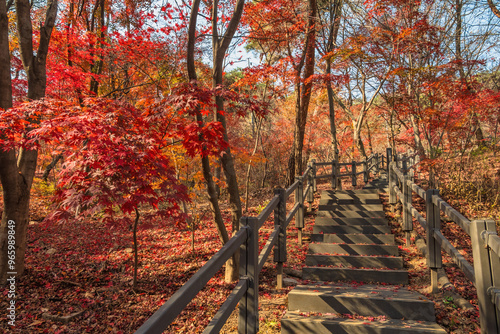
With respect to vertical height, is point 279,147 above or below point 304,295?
above

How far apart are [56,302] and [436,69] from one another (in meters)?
10.7

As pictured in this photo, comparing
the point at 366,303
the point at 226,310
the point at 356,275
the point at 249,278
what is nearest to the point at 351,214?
the point at 356,275

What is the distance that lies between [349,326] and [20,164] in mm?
6191

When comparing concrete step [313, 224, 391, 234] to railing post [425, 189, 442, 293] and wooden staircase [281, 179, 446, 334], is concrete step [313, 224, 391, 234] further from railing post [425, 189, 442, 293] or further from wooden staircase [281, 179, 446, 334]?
railing post [425, 189, 442, 293]

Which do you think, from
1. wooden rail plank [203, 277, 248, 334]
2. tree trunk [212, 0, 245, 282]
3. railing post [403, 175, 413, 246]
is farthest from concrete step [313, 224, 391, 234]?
wooden rail plank [203, 277, 248, 334]

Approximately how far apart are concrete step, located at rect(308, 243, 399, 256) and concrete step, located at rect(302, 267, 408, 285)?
0.79 m

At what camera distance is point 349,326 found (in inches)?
123

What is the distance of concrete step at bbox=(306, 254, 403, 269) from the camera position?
208 inches

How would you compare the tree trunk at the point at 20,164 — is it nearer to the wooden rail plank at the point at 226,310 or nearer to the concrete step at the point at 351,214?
the wooden rail plank at the point at 226,310

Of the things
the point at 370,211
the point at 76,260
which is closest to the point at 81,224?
the point at 76,260

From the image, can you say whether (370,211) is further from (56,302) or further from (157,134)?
(56,302)

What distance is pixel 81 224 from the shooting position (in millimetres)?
11008

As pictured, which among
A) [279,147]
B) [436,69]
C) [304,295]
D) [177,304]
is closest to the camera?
[177,304]

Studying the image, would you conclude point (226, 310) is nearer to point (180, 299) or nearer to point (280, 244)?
point (180, 299)
